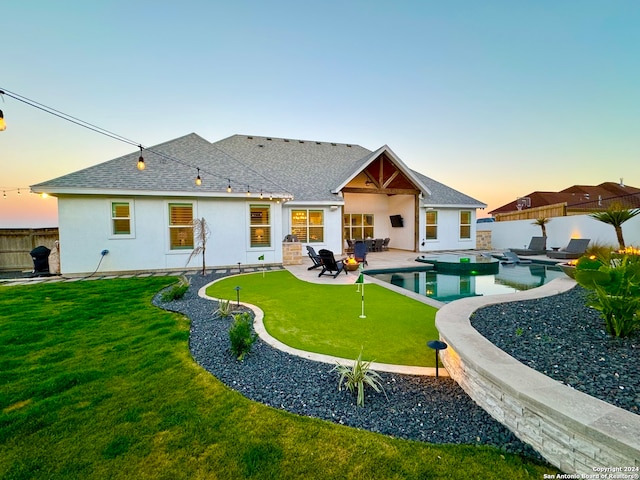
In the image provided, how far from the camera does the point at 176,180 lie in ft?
36.7

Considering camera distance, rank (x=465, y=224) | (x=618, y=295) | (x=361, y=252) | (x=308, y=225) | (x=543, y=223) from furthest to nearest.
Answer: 1. (x=465, y=224)
2. (x=543, y=223)
3. (x=308, y=225)
4. (x=361, y=252)
5. (x=618, y=295)

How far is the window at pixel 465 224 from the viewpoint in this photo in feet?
57.1

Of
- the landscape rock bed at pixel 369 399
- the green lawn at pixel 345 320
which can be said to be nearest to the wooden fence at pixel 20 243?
the green lawn at pixel 345 320

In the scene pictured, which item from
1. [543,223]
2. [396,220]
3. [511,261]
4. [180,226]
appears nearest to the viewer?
[180,226]

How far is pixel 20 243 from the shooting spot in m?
12.0

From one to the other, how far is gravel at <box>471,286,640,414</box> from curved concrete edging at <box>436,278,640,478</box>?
30 centimetres

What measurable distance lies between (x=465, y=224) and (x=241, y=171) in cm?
1428

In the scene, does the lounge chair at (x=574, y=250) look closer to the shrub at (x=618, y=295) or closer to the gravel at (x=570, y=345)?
the gravel at (x=570, y=345)

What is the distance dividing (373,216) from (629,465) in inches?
699

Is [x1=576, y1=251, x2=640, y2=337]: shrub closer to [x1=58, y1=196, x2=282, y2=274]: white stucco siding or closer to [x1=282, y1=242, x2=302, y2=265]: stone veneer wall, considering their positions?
[x1=282, y1=242, x2=302, y2=265]: stone veneer wall

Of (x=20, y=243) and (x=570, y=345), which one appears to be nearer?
(x=570, y=345)

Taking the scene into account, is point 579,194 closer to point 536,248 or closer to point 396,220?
point 536,248

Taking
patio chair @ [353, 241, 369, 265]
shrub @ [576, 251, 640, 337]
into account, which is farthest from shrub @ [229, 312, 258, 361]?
patio chair @ [353, 241, 369, 265]

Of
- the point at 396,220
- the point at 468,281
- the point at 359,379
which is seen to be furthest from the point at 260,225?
the point at 359,379
